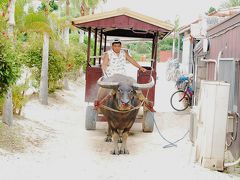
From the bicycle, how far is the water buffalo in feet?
22.9

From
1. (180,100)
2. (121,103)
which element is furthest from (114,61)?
(180,100)

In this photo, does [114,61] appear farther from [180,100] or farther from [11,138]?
[180,100]

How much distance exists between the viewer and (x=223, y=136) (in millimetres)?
6570

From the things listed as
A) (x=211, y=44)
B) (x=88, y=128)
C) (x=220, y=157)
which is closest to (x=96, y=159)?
(x=220, y=157)

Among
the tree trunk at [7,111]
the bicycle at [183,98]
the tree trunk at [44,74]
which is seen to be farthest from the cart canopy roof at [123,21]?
the bicycle at [183,98]

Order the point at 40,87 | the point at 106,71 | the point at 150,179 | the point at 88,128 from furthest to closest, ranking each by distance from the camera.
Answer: the point at 40,87 < the point at 88,128 < the point at 106,71 < the point at 150,179

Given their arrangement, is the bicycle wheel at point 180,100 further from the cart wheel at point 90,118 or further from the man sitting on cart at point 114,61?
the man sitting on cart at point 114,61

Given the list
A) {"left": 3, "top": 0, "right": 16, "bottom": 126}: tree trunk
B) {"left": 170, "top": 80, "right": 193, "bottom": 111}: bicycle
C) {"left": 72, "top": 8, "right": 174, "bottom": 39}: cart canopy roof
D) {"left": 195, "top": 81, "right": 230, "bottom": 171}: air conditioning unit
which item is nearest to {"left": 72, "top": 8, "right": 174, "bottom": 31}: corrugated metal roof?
{"left": 72, "top": 8, "right": 174, "bottom": 39}: cart canopy roof

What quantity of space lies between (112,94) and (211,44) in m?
4.22

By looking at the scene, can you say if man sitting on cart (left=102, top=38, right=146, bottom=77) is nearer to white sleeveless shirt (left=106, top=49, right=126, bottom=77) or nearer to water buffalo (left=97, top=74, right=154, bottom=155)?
white sleeveless shirt (left=106, top=49, right=126, bottom=77)

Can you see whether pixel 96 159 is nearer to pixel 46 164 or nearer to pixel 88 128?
pixel 46 164

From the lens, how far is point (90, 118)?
32.2 feet

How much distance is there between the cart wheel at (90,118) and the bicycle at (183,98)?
539 centimetres

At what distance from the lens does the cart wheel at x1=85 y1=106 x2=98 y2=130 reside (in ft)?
31.8
